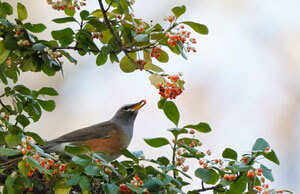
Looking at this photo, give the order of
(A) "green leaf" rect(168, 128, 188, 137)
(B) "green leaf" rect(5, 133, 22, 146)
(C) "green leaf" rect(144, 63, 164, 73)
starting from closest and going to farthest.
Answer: (A) "green leaf" rect(168, 128, 188, 137)
(B) "green leaf" rect(5, 133, 22, 146)
(C) "green leaf" rect(144, 63, 164, 73)

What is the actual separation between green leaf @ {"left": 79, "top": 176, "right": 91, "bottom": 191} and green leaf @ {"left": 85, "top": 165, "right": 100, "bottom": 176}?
0.07 metres

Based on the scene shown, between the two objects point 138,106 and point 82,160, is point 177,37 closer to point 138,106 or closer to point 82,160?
point 82,160

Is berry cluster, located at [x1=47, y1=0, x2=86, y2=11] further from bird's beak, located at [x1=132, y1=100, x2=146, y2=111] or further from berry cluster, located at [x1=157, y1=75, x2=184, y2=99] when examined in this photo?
bird's beak, located at [x1=132, y1=100, x2=146, y2=111]

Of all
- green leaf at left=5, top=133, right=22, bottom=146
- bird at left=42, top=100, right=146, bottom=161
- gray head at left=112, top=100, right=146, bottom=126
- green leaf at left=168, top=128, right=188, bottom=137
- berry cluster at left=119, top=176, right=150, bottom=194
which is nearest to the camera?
berry cluster at left=119, top=176, right=150, bottom=194

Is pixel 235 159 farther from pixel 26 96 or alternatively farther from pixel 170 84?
pixel 26 96

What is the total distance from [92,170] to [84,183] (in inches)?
3.2

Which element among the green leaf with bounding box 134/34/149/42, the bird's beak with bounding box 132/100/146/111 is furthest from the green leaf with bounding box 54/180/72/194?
the bird's beak with bounding box 132/100/146/111

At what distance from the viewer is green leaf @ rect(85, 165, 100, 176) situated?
74.5 inches

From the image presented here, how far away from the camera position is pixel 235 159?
208 cm

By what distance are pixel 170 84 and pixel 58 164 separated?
58 cm

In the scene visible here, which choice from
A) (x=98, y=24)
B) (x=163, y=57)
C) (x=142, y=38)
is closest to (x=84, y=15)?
(x=98, y=24)

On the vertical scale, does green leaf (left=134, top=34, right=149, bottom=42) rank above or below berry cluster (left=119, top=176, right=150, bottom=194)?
above

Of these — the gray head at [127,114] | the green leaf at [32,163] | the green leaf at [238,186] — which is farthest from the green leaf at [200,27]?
the gray head at [127,114]

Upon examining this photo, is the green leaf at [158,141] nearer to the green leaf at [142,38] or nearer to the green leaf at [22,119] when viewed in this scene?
the green leaf at [142,38]
